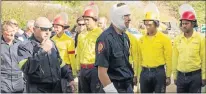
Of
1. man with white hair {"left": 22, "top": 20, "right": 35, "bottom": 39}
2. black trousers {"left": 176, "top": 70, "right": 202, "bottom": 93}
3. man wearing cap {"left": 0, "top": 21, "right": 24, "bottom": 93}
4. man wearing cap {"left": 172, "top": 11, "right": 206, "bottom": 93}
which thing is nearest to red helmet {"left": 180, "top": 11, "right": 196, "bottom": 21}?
man wearing cap {"left": 172, "top": 11, "right": 206, "bottom": 93}

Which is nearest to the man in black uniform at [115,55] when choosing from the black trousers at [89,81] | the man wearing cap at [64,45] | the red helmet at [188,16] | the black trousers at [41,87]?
the black trousers at [41,87]

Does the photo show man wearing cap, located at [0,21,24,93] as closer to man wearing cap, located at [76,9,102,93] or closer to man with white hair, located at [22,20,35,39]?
man wearing cap, located at [76,9,102,93]

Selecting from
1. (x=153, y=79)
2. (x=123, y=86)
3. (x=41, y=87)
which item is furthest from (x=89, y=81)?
(x=123, y=86)

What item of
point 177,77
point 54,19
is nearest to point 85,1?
point 54,19

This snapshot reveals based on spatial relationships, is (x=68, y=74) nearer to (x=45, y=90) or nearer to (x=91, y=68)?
(x=45, y=90)

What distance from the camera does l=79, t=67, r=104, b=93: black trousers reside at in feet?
21.9

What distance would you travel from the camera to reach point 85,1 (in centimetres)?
1788

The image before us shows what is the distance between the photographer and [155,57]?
20.9 ft

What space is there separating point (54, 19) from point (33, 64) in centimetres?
262

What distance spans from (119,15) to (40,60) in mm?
998

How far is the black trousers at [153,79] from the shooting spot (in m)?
6.34

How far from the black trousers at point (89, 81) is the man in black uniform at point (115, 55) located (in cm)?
218

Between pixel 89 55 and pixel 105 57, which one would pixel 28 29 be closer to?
pixel 89 55

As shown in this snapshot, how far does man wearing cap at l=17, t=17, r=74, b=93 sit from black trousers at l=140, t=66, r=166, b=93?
191 centimetres
